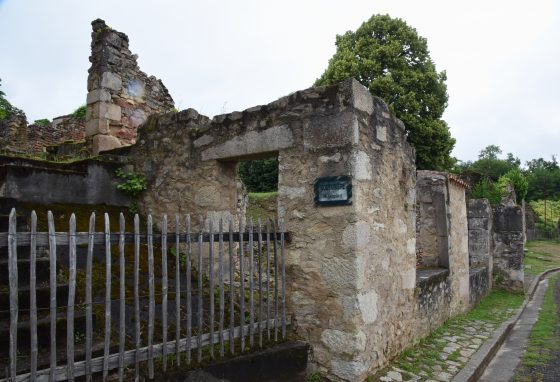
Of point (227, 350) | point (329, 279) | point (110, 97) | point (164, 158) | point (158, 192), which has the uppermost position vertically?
point (110, 97)

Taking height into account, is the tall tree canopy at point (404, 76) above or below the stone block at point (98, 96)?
above

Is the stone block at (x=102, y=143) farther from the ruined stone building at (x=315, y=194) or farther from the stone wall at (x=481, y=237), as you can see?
the stone wall at (x=481, y=237)

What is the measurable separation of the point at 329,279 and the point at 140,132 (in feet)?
11.8

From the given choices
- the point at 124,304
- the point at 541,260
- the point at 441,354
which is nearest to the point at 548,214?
the point at 541,260

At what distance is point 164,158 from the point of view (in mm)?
5438

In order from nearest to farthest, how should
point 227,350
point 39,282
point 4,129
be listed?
point 39,282 < point 227,350 < point 4,129

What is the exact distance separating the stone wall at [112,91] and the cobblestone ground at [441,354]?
588cm

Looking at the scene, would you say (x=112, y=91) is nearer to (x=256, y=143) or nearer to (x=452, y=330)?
(x=256, y=143)

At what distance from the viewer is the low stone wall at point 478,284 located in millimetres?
8355

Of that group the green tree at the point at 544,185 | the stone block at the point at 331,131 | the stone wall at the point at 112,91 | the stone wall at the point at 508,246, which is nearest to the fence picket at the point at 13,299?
the stone block at the point at 331,131

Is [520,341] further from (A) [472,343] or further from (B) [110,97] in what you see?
(B) [110,97]

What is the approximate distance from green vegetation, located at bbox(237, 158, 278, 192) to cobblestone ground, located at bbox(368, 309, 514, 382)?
1650cm

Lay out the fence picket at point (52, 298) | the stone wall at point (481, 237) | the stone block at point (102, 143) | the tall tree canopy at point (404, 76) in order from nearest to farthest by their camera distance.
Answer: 1. the fence picket at point (52, 298)
2. the stone block at point (102, 143)
3. the stone wall at point (481, 237)
4. the tall tree canopy at point (404, 76)

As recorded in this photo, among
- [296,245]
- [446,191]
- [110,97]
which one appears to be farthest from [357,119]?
[110,97]
